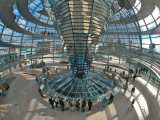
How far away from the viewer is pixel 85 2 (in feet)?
25.0

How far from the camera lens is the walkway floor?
6485 mm

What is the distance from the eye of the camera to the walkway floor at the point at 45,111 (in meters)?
6.48

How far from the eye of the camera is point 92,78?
37.1 ft

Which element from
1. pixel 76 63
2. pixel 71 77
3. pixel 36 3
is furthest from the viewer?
pixel 36 3

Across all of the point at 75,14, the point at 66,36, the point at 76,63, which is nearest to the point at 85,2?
the point at 75,14

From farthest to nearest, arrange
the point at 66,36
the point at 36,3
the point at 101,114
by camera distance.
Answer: the point at 36,3 < the point at 66,36 < the point at 101,114

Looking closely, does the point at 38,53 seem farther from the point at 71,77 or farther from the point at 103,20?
the point at 103,20

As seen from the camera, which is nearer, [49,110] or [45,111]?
[45,111]

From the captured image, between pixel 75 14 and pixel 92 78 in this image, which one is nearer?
pixel 75 14

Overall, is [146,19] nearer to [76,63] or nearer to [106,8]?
[106,8]

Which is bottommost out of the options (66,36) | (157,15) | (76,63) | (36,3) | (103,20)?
(76,63)

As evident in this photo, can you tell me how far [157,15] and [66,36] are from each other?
35.5ft

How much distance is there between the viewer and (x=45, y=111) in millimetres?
6977

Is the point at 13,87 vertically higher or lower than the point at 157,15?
lower
